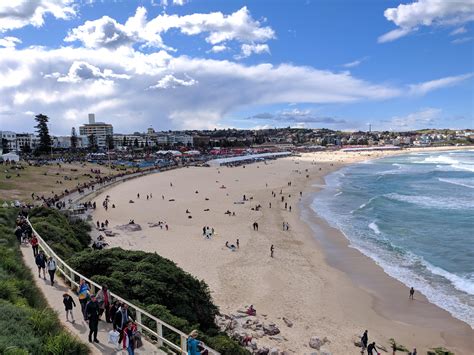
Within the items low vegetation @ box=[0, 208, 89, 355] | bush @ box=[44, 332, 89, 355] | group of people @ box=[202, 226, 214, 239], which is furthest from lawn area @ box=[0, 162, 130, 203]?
bush @ box=[44, 332, 89, 355]

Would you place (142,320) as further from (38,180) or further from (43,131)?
(43,131)

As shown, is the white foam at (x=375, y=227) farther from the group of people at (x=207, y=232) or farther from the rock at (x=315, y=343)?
the rock at (x=315, y=343)

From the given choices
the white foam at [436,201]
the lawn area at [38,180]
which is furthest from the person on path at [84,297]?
the white foam at [436,201]

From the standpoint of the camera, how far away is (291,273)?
18.6 metres

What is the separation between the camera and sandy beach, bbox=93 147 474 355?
43.8 ft

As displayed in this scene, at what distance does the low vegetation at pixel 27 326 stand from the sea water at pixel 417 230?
531 inches

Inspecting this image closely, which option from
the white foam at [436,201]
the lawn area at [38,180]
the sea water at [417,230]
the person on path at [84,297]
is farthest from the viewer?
the lawn area at [38,180]

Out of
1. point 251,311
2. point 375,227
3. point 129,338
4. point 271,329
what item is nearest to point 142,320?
point 129,338

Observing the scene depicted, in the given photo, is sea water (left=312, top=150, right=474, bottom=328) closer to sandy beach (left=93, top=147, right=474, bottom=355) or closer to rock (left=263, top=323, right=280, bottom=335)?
sandy beach (left=93, top=147, right=474, bottom=355)

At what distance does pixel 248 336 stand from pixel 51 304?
587 cm

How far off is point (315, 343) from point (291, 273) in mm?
6488

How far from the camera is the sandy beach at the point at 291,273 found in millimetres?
13336

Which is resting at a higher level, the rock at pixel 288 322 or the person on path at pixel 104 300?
the person on path at pixel 104 300

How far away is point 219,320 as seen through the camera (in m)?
12.6
